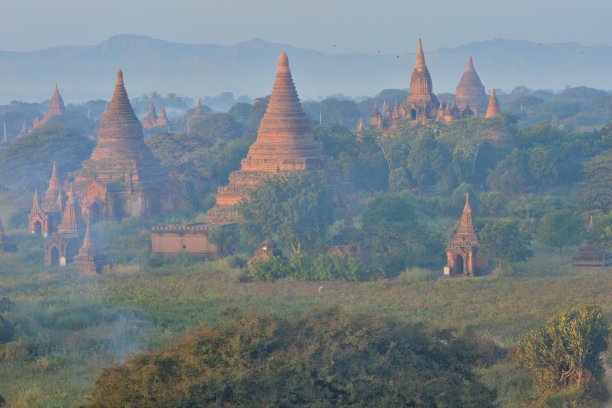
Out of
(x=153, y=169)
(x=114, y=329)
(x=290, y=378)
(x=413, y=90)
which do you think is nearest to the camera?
(x=290, y=378)

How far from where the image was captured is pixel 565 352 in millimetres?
29156

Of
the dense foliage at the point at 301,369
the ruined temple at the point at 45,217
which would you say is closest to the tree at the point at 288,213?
the ruined temple at the point at 45,217

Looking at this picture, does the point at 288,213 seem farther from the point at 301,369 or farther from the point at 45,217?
the point at 301,369

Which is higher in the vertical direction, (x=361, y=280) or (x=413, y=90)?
(x=413, y=90)

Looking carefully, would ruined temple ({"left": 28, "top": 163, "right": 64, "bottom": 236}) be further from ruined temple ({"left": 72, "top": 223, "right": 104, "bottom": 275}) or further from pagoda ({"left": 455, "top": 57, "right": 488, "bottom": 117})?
pagoda ({"left": 455, "top": 57, "right": 488, "bottom": 117})

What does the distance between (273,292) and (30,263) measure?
1203 cm

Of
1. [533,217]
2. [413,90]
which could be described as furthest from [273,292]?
[413,90]

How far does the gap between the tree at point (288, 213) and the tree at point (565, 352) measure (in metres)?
19.0

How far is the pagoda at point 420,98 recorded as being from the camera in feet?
255

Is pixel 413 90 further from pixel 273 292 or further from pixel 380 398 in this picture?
pixel 380 398

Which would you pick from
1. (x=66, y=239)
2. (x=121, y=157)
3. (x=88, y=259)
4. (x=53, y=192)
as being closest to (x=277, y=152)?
(x=121, y=157)

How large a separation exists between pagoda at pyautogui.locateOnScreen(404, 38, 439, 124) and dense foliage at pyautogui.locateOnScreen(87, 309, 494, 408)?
171 ft

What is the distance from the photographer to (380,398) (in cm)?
2416

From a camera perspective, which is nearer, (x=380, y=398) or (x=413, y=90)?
(x=380, y=398)
